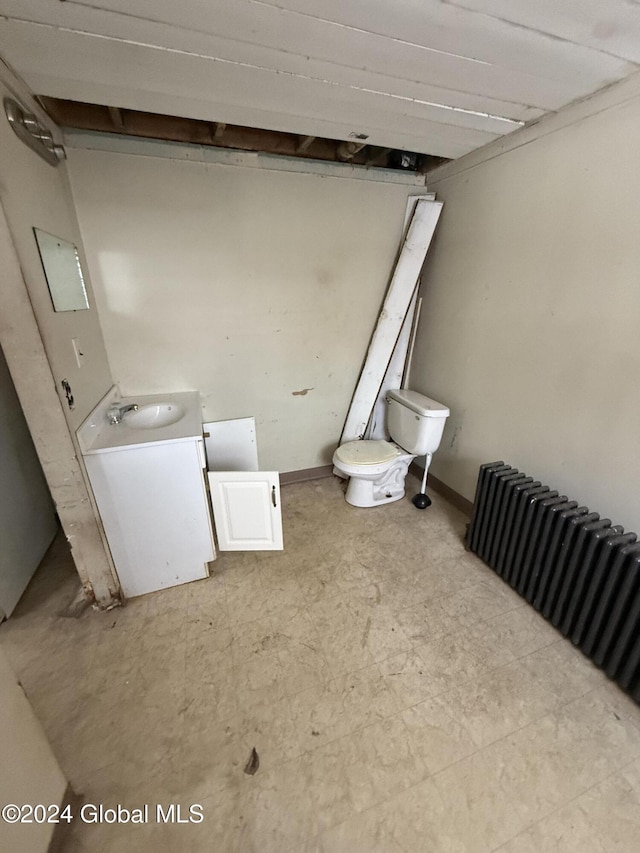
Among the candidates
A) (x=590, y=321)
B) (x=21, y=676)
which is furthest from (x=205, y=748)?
(x=590, y=321)

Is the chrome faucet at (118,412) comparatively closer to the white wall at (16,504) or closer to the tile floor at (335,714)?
the white wall at (16,504)

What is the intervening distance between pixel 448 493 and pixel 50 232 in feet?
8.67

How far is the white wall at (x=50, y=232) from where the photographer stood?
1.14m

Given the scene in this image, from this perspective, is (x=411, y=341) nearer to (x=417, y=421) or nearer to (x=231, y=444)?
(x=417, y=421)

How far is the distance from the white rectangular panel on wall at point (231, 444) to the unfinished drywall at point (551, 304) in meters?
1.43

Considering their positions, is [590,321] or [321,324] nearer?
[590,321]

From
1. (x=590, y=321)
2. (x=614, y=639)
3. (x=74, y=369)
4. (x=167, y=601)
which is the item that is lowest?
(x=167, y=601)

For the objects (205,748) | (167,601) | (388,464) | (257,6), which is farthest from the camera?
(388,464)

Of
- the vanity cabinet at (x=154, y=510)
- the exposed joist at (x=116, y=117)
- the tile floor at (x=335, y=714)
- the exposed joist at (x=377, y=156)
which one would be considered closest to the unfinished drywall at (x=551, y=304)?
the exposed joist at (x=377, y=156)

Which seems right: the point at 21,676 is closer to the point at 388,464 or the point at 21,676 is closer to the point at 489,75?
the point at 388,464

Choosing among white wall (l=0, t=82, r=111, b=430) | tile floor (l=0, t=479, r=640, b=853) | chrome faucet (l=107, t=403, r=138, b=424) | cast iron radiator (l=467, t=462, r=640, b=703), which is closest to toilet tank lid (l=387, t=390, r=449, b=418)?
cast iron radiator (l=467, t=462, r=640, b=703)

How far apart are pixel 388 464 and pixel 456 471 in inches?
19.9

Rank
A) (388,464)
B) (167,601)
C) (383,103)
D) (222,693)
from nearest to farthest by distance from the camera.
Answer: (222,693) < (383,103) < (167,601) < (388,464)

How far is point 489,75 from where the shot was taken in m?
1.24
